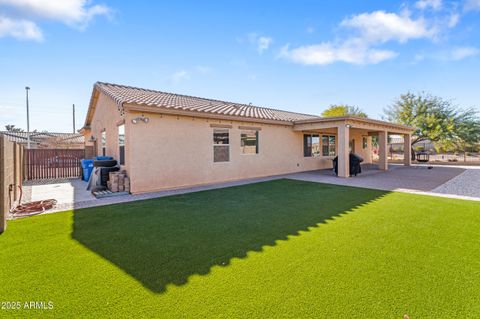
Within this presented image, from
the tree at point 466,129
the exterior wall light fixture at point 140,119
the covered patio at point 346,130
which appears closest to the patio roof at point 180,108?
the covered patio at point 346,130

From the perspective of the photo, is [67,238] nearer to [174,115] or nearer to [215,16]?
[174,115]

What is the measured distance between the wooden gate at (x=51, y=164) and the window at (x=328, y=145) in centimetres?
1533

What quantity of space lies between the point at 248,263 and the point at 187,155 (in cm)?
685

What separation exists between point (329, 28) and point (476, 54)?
433 inches

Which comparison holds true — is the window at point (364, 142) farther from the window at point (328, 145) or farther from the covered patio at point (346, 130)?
the window at point (328, 145)

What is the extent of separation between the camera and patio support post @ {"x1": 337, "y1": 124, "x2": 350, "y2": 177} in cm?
1129

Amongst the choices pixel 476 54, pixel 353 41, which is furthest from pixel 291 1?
pixel 476 54

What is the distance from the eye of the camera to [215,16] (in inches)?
412

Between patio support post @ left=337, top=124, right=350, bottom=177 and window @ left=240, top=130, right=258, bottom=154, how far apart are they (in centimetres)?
421

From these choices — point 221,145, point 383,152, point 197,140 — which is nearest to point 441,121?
point 383,152

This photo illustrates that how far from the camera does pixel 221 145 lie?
1053 centimetres

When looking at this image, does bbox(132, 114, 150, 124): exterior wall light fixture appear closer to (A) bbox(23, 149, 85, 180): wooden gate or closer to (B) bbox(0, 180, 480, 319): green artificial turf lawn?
(B) bbox(0, 180, 480, 319): green artificial turf lawn

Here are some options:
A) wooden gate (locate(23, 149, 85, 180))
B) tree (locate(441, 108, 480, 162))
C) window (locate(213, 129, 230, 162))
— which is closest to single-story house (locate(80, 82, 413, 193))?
window (locate(213, 129, 230, 162))

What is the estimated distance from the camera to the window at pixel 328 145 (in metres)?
15.9
